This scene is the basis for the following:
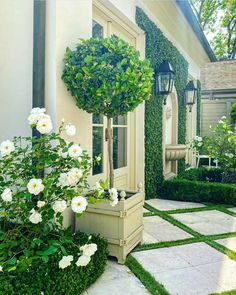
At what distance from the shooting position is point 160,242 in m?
2.87

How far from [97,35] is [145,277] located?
2722 mm

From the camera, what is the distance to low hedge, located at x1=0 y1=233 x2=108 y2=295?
151 centimetres

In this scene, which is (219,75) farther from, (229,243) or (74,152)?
(74,152)

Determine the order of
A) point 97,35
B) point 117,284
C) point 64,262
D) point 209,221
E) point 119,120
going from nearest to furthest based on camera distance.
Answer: point 64,262
point 117,284
point 97,35
point 209,221
point 119,120

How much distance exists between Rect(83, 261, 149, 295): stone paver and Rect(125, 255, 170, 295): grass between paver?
0.03m

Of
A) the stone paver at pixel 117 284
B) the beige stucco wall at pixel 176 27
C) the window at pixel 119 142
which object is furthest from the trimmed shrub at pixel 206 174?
the stone paver at pixel 117 284

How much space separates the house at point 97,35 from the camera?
2283mm

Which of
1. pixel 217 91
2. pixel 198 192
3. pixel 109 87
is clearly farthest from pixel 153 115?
pixel 217 91

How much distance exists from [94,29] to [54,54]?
1278 mm

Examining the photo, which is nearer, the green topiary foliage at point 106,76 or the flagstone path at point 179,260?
the flagstone path at point 179,260

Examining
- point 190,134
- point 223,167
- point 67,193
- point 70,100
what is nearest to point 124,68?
point 70,100

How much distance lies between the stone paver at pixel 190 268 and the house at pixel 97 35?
1.17 m

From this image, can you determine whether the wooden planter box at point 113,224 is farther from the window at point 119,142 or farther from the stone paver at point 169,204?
the stone paver at point 169,204

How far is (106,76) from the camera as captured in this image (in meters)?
2.18
